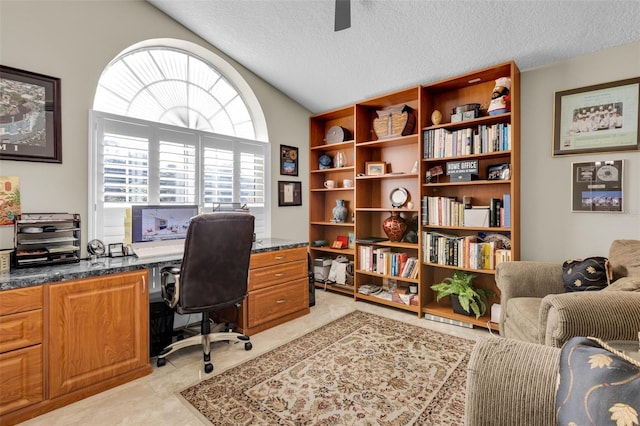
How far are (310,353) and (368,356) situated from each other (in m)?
0.44

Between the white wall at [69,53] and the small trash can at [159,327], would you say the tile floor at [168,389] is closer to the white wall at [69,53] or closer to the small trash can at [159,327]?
the small trash can at [159,327]

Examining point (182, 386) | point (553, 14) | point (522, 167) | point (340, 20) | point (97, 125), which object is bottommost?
point (182, 386)

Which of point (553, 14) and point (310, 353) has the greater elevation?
point (553, 14)

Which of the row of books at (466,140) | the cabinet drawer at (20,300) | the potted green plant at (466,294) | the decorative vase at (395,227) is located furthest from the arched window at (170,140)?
the potted green plant at (466,294)

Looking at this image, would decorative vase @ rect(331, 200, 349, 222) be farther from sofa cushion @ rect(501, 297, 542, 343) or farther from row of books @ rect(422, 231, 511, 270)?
sofa cushion @ rect(501, 297, 542, 343)

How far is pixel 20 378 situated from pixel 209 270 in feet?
3.49

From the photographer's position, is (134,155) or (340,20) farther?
(134,155)

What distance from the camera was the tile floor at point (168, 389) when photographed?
5.41 feet

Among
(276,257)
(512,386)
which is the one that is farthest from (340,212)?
(512,386)

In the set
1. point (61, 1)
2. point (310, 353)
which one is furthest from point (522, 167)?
point (61, 1)

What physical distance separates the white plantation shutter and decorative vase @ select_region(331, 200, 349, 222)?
3.04ft

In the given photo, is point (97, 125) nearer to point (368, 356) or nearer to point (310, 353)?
point (310, 353)

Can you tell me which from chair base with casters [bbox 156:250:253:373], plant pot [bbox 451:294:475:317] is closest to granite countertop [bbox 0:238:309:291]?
chair base with casters [bbox 156:250:253:373]

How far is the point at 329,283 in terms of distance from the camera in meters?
4.08
